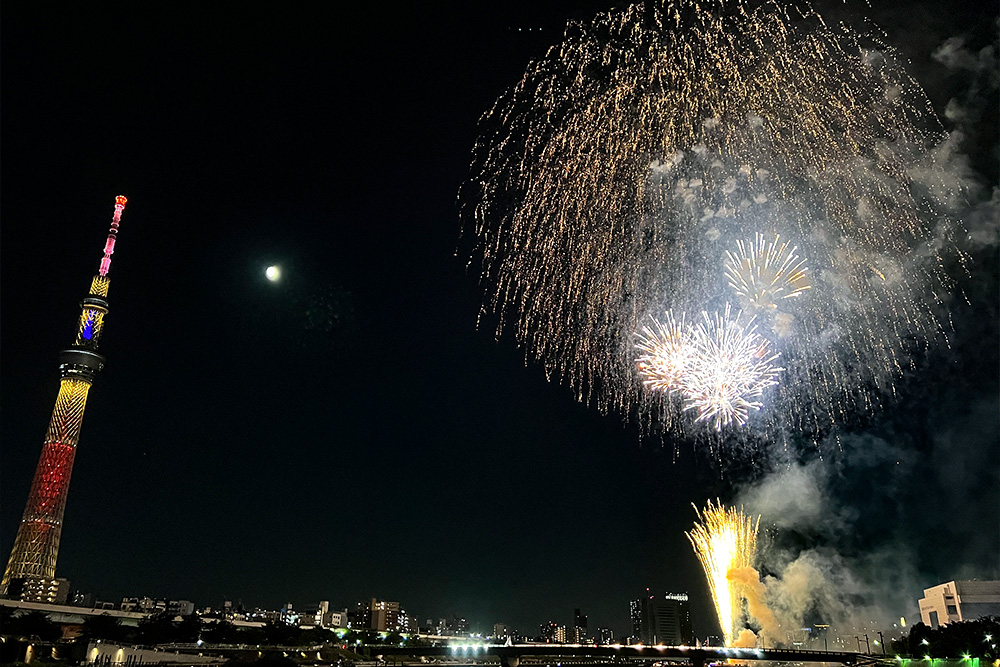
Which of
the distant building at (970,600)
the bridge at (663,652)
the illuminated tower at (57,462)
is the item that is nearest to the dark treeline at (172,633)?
the illuminated tower at (57,462)

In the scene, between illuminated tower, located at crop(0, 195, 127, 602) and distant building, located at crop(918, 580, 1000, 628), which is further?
illuminated tower, located at crop(0, 195, 127, 602)

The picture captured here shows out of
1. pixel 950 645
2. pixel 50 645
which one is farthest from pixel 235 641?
pixel 950 645

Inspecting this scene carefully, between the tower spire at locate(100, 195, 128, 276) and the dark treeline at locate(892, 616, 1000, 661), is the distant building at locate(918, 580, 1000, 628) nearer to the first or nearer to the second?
the dark treeline at locate(892, 616, 1000, 661)

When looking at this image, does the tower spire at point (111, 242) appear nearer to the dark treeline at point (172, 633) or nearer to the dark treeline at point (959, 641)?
the dark treeline at point (172, 633)

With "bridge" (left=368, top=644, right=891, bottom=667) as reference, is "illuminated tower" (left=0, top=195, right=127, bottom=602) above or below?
above

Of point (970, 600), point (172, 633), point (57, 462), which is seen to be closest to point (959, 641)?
point (970, 600)

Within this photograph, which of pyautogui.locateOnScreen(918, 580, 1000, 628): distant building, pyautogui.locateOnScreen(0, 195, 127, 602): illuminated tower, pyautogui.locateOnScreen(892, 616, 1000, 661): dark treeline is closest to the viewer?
pyautogui.locateOnScreen(892, 616, 1000, 661): dark treeline

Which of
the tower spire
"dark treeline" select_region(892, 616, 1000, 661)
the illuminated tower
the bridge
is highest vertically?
the tower spire

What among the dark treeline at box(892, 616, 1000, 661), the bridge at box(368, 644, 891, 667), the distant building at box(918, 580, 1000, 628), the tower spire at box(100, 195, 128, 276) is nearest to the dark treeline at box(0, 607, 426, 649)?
the bridge at box(368, 644, 891, 667)

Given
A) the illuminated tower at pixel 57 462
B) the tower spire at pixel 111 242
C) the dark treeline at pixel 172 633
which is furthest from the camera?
the tower spire at pixel 111 242
